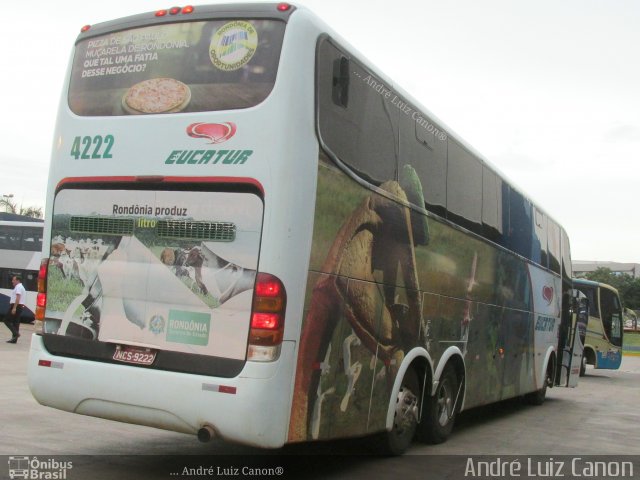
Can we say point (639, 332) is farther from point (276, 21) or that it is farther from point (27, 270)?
point (276, 21)

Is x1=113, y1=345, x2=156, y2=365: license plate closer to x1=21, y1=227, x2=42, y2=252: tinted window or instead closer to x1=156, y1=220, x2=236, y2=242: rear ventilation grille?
x1=156, y1=220, x2=236, y2=242: rear ventilation grille

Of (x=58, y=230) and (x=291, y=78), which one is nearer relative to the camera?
(x=291, y=78)

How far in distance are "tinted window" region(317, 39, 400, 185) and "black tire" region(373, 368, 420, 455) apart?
7.11 feet

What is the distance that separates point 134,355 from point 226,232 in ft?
3.89

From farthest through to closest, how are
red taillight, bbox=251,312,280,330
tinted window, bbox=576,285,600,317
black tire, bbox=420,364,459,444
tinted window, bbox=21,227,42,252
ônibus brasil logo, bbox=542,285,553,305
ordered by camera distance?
tinted window, bbox=21,227,42,252 → tinted window, bbox=576,285,600,317 → ônibus brasil logo, bbox=542,285,553,305 → black tire, bbox=420,364,459,444 → red taillight, bbox=251,312,280,330

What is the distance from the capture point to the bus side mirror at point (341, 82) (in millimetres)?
6523

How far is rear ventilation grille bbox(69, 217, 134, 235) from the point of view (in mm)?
6383

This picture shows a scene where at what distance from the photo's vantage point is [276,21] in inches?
245

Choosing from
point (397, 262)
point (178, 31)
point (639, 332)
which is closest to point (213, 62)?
point (178, 31)

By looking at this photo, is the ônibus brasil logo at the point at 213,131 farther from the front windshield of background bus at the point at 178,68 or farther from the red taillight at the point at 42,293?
the red taillight at the point at 42,293

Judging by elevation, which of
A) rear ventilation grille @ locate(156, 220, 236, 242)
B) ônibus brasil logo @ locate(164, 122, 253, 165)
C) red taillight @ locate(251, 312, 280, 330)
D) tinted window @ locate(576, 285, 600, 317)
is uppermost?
tinted window @ locate(576, 285, 600, 317)

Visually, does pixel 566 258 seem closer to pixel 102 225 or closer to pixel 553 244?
pixel 553 244

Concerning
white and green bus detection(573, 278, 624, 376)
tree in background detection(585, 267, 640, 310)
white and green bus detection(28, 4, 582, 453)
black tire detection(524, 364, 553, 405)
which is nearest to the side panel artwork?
white and green bus detection(28, 4, 582, 453)

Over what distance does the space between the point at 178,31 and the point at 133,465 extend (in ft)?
12.2
